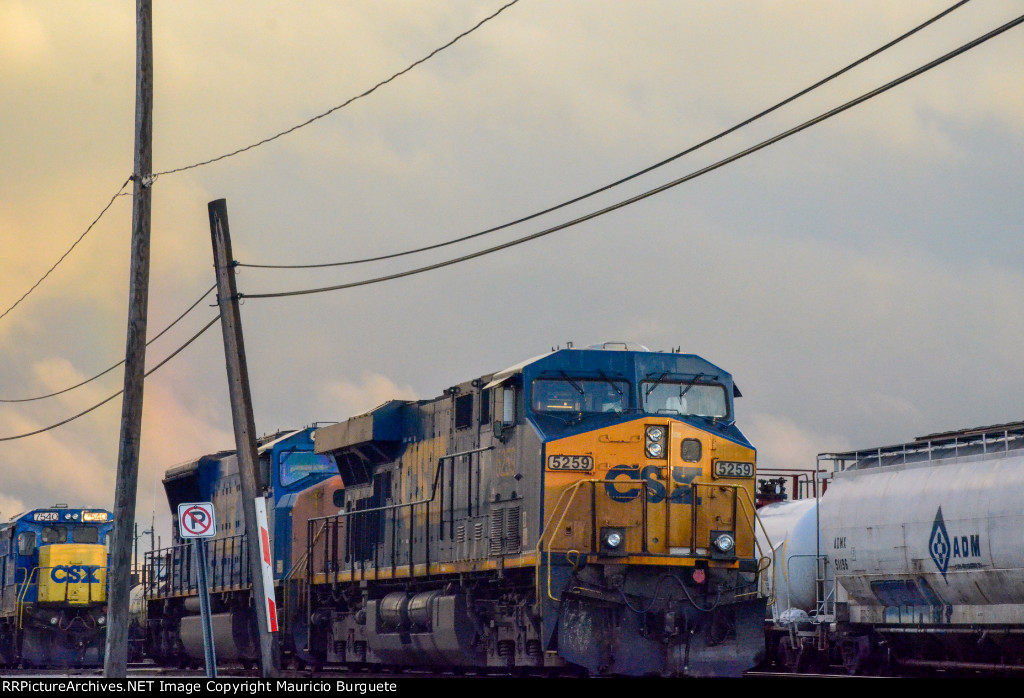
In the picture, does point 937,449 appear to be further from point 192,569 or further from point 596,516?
point 192,569

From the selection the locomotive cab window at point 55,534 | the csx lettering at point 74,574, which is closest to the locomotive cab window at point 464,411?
the csx lettering at point 74,574

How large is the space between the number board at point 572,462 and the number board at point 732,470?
1.70 meters

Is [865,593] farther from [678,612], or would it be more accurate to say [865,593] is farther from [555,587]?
[555,587]

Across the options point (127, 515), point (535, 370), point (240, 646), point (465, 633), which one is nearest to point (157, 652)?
point (240, 646)

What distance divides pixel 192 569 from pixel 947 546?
636 inches

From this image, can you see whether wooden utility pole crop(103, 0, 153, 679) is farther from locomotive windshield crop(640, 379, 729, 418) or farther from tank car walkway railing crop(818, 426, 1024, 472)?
tank car walkway railing crop(818, 426, 1024, 472)

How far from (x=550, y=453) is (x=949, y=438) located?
6.91 m

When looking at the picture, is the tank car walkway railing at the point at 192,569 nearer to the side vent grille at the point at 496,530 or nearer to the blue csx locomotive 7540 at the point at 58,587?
the blue csx locomotive 7540 at the point at 58,587

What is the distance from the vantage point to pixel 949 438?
21.0 m

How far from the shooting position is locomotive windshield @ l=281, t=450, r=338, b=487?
26.4m

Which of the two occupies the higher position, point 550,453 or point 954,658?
point 550,453

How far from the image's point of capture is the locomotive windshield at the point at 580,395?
1817cm

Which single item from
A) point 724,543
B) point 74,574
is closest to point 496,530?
point 724,543

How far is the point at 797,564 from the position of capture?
80.6ft
